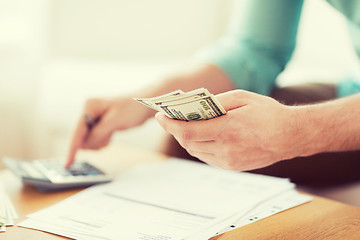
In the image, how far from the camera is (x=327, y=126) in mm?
548

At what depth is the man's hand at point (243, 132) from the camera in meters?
0.49

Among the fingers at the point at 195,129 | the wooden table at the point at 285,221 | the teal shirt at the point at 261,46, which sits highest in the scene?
the teal shirt at the point at 261,46

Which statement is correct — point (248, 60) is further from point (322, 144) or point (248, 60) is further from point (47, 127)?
point (47, 127)

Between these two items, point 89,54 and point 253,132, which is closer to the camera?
point 253,132

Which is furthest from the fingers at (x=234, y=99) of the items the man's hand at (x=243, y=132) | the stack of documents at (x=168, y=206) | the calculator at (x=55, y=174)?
the calculator at (x=55, y=174)

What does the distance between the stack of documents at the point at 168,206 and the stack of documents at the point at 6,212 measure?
0.02 metres

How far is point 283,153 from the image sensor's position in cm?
52

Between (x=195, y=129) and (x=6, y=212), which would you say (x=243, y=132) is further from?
(x=6, y=212)

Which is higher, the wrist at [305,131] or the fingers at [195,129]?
Answer: the fingers at [195,129]

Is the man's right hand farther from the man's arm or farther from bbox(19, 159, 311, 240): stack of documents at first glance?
the man's arm

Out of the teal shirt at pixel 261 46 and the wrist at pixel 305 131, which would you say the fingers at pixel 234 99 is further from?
the teal shirt at pixel 261 46

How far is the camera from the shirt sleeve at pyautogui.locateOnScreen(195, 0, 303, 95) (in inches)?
36.0

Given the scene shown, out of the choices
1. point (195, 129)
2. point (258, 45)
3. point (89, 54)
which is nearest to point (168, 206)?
point (195, 129)

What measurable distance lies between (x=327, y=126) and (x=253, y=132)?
4.7 inches
